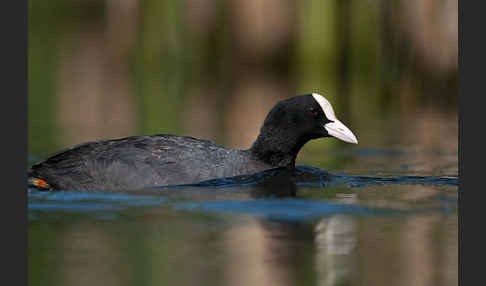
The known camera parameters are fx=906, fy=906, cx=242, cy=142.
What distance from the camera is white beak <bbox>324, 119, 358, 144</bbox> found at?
6770 mm

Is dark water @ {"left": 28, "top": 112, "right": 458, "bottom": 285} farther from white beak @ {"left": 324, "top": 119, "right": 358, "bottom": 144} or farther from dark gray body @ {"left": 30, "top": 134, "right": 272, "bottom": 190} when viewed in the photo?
white beak @ {"left": 324, "top": 119, "right": 358, "bottom": 144}

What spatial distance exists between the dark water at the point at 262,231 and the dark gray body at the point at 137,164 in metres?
0.11

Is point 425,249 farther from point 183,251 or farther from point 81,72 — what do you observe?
point 81,72

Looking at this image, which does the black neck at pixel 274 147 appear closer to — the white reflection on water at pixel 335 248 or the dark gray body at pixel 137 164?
the dark gray body at pixel 137 164

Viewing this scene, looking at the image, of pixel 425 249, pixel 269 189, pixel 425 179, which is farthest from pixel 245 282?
pixel 425 179

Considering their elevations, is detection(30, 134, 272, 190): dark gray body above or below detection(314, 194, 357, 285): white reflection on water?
above

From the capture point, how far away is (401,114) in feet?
34.6

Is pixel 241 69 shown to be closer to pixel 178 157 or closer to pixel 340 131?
pixel 340 131

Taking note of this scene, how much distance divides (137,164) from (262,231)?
1.74m

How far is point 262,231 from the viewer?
4984 millimetres

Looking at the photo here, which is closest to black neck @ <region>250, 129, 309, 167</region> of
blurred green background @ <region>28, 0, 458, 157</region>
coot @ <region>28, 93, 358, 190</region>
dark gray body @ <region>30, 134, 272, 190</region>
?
coot @ <region>28, 93, 358, 190</region>

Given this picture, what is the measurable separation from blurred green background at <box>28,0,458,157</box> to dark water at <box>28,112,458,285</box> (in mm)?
2063

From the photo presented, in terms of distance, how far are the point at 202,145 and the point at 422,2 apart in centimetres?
580

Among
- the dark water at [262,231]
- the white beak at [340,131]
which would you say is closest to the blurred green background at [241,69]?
the white beak at [340,131]
